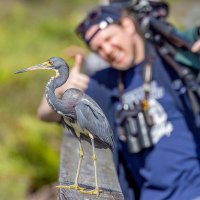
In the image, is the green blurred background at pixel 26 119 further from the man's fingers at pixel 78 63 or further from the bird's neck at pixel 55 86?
the bird's neck at pixel 55 86

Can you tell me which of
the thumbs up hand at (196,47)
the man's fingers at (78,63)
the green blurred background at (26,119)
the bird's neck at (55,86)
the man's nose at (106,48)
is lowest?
the green blurred background at (26,119)

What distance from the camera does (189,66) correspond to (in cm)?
586

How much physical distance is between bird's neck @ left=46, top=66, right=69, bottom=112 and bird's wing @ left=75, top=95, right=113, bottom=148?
11 centimetres

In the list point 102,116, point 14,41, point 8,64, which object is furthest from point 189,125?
point 14,41

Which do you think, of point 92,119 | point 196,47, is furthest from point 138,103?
point 92,119

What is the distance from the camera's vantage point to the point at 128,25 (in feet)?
20.4

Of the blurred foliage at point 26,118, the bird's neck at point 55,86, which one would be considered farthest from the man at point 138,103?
the bird's neck at point 55,86

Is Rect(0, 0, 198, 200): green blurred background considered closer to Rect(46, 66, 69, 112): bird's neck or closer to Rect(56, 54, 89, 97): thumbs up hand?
Rect(56, 54, 89, 97): thumbs up hand

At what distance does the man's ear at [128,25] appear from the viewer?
6198 mm

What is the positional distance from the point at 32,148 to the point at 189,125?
3.36 meters

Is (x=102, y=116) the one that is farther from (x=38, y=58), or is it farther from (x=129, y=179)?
(x=38, y=58)

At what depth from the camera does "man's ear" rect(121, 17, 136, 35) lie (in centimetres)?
620

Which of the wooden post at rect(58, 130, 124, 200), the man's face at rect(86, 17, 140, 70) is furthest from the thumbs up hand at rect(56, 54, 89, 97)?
the wooden post at rect(58, 130, 124, 200)

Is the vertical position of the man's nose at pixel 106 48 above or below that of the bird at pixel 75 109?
below
